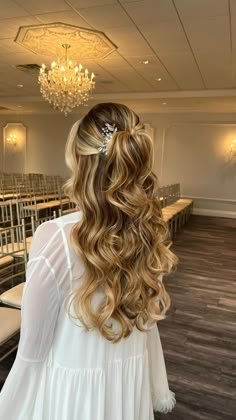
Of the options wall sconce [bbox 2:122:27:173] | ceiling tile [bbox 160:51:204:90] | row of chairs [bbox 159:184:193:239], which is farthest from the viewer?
wall sconce [bbox 2:122:27:173]

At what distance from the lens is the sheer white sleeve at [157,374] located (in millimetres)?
1207

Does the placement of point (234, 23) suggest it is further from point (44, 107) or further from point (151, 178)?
point (44, 107)

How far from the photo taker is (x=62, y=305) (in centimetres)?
85

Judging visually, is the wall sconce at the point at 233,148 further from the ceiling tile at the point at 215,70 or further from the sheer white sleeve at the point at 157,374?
the sheer white sleeve at the point at 157,374

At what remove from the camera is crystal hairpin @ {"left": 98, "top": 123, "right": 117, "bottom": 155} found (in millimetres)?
791

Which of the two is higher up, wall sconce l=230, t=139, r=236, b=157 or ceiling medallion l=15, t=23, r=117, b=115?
ceiling medallion l=15, t=23, r=117, b=115

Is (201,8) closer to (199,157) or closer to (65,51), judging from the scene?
(65,51)

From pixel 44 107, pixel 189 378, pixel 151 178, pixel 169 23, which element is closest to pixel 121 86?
pixel 169 23

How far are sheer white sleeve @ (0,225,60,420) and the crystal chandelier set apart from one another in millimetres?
4353

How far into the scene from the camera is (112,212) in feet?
2.67

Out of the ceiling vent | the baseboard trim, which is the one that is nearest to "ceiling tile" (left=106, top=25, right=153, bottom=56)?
the ceiling vent

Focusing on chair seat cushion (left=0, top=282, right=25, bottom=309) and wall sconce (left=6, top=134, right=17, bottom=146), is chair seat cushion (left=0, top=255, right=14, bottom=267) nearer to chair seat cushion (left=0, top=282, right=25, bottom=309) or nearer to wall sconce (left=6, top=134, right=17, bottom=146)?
chair seat cushion (left=0, top=282, right=25, bottom=309)

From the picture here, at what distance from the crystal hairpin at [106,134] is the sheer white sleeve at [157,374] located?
722mm

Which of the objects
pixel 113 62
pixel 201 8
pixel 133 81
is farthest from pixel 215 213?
pixel 201 8
